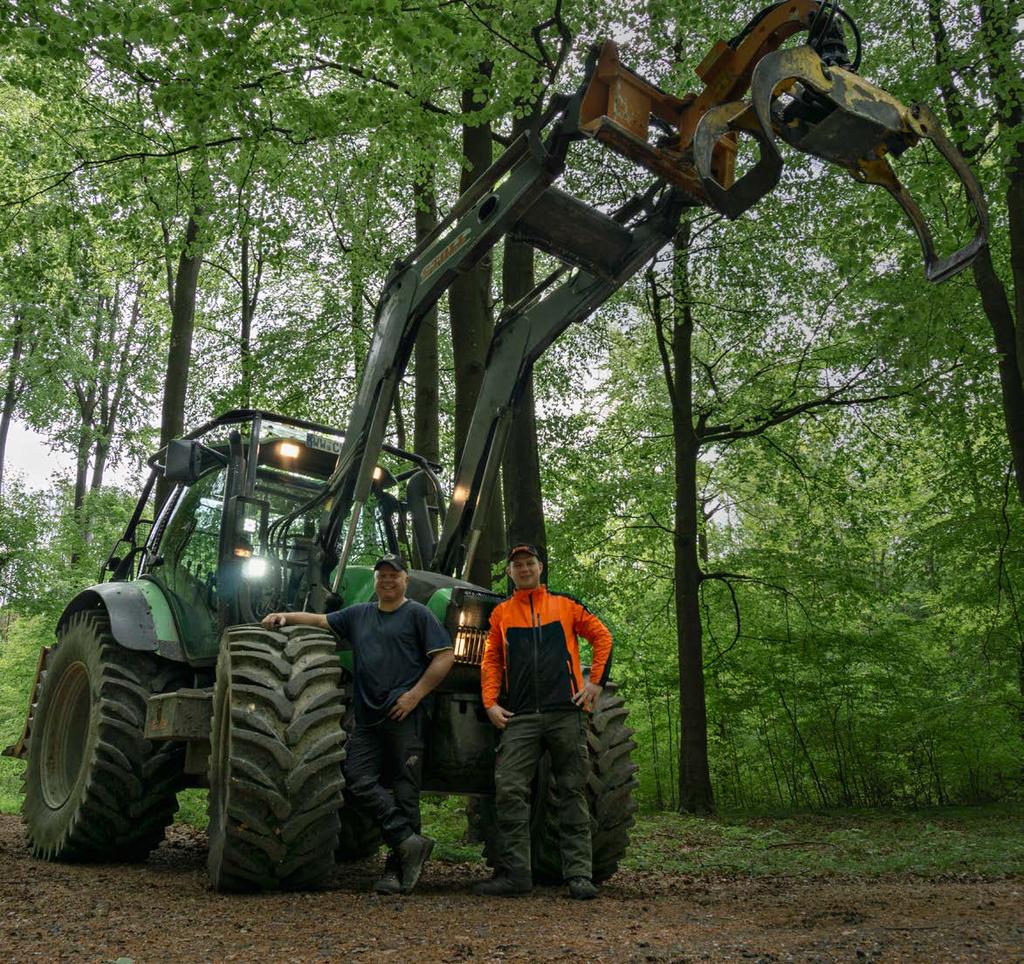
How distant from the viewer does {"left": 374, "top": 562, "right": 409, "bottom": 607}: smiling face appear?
19.4 ft

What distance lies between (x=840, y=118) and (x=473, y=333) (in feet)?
20.8

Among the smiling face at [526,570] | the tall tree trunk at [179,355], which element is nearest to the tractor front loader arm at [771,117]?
the smiling face at [526,570]

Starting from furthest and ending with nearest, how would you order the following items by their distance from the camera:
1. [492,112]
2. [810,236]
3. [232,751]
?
[810,236], [492,112], [232,751]

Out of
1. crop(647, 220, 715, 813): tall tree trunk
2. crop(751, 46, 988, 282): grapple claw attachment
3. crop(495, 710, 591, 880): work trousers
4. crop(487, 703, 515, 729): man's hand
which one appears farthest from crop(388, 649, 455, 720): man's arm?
crop(647, 220, 715, 813): tall tree trunk

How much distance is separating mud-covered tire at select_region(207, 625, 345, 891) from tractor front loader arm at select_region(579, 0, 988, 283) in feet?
10.6

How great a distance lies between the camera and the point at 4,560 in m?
21.5

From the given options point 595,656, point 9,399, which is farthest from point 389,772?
point 9,399

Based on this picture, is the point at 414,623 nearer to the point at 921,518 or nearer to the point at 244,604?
the point at 244,604

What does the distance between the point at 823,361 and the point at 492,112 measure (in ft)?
25.9

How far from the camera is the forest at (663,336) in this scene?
9.73m

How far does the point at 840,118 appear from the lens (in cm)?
486

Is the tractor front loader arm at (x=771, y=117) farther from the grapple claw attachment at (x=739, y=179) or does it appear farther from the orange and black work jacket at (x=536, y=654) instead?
the orange and black work jacket at (x=536, y=654)

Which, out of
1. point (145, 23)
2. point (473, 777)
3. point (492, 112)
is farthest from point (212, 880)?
point (492, 112)

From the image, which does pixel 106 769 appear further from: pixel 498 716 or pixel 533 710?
pixel 533 710
